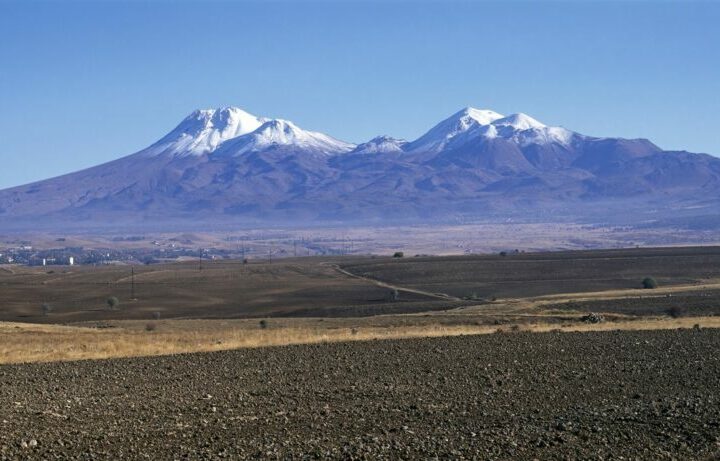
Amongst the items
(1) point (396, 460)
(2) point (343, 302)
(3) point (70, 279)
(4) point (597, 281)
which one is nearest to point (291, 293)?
(2) point (343, 302)

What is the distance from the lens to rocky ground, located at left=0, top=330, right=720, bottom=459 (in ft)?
50.3

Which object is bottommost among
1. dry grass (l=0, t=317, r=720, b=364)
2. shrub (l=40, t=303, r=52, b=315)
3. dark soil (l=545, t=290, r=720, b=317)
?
shrub (l=40, t=303, r=52, b=315)

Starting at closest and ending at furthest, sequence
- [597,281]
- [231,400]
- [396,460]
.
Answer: [396,460], [231,400], [597,281]

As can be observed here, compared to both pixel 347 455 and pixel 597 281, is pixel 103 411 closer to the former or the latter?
pixel 347 455

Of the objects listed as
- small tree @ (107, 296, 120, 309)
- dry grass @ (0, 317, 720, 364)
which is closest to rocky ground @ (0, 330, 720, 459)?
dry grass @ (0, 317, 720, 364)

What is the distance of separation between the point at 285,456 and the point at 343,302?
6047cm

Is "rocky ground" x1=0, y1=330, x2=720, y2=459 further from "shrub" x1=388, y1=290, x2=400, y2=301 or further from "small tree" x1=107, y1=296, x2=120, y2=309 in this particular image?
"small tree" x1=107, y1=296, x2=120, y2=309

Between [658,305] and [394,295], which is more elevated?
[658,305]

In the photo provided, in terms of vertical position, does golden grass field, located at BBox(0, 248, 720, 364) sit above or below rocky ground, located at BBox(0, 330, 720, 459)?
below

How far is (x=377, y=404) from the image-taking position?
1903 centimetres

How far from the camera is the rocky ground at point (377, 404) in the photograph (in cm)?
1533

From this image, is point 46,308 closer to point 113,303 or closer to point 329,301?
point 113,303

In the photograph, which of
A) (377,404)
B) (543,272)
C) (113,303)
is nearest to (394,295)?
(113,303)

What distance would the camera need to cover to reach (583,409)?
18.3m
